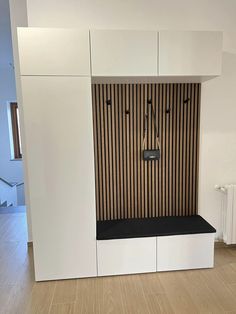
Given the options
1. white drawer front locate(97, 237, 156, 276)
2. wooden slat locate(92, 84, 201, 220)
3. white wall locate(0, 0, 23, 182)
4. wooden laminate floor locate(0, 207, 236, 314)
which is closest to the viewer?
wooden laminate floor locate(0, 207, 236, 314)

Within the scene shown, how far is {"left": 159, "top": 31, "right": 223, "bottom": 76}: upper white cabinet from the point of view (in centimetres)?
213

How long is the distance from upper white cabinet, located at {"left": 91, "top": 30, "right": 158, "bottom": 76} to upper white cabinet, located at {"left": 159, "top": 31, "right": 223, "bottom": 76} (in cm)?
8

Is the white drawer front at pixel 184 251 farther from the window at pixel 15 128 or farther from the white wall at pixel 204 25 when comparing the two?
the window at pixel 15 128

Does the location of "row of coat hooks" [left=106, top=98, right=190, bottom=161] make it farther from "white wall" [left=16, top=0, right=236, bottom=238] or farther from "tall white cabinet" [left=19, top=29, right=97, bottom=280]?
"tall white cabinet" [left=19, top=29, right=97, bottom=280]

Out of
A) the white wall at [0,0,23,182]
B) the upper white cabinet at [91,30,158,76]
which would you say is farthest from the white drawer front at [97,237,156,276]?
the white wall at [0,0,23,182]

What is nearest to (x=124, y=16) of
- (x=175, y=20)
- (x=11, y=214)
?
(x=175, y=20)

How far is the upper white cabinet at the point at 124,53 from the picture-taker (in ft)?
6.73

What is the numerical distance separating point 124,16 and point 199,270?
2.71m

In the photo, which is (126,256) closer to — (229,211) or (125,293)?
(125,293)

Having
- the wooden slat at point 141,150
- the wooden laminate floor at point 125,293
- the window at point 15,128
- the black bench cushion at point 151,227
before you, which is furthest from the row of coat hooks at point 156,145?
the window at point 15,128

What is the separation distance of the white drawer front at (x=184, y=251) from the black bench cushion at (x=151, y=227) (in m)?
0.06

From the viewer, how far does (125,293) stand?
212 centimetres

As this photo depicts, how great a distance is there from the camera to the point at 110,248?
90.7 inches

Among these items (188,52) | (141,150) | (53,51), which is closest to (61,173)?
(141,150)
